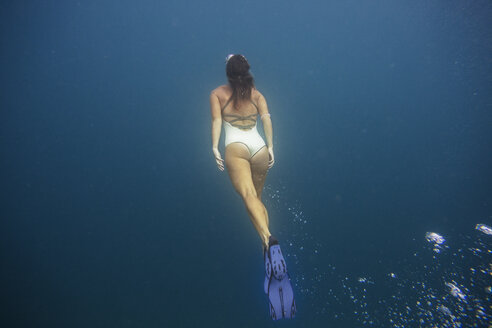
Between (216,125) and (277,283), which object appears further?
(216,125)

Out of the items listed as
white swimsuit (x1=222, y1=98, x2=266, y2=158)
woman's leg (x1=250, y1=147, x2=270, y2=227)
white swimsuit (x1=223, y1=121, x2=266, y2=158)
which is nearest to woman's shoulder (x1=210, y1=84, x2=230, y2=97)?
white swimsuit (x1=222, y1=98, x2=266, y2=158)

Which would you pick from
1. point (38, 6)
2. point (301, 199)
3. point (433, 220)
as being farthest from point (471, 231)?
point (38, 6)

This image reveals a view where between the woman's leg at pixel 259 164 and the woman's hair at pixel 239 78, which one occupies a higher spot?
the woman's hair at pixel 239 78

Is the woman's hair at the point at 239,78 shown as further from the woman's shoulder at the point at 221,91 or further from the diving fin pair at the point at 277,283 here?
the diving fin pair at the point at 277,283

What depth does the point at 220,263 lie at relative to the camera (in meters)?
7.57

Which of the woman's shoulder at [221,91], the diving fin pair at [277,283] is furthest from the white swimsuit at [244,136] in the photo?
the diving fin pair at [277,283]

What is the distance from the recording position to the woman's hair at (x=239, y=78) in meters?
2.24

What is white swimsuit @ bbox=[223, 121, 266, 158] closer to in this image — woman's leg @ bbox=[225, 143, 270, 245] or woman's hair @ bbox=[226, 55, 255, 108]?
woman's leg @ bbox=[225, 143, 270, 245]

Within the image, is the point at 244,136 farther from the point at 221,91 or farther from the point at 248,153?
the point at 221,91

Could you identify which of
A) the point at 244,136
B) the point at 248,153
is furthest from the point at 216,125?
the point at 248,153

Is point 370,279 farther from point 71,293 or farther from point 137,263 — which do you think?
point 71,293

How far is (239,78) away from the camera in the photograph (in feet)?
7.57

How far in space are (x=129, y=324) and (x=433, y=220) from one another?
11.4 metres

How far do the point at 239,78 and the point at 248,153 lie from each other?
0.82 m
